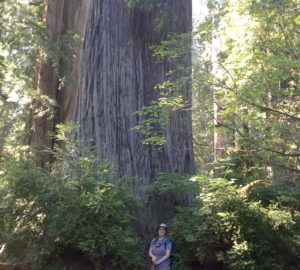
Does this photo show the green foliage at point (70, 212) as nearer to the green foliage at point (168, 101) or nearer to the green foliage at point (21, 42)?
the green foliage at point (168, 101)

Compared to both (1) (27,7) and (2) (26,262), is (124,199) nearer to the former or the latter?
(2) (26,262)

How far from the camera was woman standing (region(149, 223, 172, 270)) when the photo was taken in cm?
→ 749

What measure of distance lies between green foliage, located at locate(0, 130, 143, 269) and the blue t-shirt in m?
0.30

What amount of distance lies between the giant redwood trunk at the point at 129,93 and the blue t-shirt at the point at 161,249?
1.93 metres

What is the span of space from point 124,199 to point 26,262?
89.9 inches

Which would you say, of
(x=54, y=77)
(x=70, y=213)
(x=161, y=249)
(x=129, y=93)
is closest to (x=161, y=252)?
(x=161, y=249)

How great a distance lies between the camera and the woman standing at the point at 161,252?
7488mm

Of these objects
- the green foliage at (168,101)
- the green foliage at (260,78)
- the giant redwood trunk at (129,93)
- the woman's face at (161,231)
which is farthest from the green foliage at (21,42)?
the woman's face at (161,231)

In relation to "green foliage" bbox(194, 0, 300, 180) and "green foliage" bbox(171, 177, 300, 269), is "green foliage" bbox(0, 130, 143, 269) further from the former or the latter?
"green foliage" bbox(194, 0, 300, 180)

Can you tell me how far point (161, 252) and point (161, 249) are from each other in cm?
5

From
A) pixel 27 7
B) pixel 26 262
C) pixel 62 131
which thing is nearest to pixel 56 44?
pixel 27 7

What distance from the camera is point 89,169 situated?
26.7 feet

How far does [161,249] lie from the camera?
24.9ft

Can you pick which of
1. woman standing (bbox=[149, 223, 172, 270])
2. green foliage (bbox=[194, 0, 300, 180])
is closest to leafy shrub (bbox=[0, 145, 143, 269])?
woman standing (bbox=[149, 223, 172, 270])
